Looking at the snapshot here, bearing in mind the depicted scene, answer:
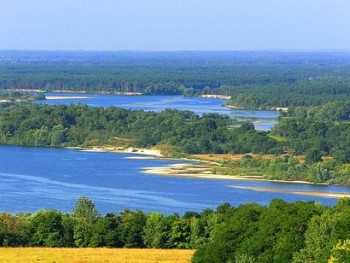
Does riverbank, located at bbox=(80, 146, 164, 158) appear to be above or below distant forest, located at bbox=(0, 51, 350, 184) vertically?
below

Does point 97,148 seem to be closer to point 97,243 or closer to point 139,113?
point 139,113

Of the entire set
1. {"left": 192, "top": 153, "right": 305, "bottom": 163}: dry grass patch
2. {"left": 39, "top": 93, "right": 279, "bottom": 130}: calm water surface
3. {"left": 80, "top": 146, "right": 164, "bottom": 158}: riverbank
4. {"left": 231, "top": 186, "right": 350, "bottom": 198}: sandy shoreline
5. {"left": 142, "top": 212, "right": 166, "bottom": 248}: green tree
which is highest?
{"left": 142, "top": 212, "right": 166, "bottom": 248}: green tree

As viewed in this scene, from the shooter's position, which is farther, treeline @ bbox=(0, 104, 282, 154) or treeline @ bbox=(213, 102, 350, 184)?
treeline @ bbox=(0, 104, 282, 154)

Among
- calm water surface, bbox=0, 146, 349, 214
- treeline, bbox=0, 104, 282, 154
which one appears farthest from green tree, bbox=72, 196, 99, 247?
treeline, bbox=0, 104, 282, 154

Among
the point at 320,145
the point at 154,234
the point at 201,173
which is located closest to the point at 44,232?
the point at 154,234

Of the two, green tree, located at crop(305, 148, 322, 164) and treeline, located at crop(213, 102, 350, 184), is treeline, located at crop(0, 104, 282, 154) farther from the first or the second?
green tree, located at crop(305, 148, 322, 164)

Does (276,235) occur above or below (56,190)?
above

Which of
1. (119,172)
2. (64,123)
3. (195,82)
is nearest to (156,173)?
(119,172)

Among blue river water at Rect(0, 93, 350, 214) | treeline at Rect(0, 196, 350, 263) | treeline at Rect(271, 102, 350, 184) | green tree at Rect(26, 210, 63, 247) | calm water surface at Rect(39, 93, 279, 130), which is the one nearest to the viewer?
treeline at Rect(0, 196, 350, 263)
